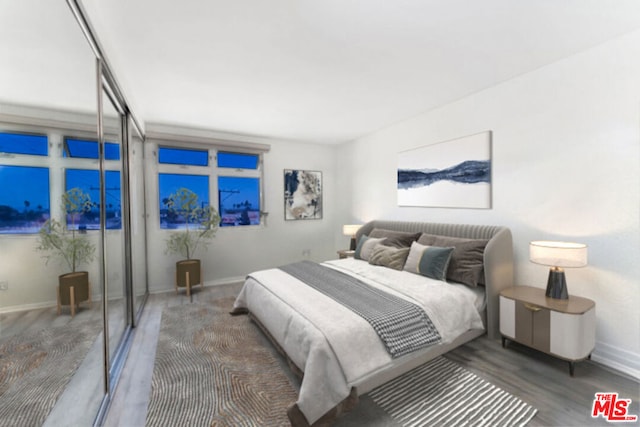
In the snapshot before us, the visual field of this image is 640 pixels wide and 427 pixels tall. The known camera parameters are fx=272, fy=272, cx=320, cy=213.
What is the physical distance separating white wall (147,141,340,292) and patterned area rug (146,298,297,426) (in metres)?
1.41

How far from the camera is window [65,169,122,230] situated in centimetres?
146

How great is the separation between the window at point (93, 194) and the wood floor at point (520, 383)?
1.17 meters

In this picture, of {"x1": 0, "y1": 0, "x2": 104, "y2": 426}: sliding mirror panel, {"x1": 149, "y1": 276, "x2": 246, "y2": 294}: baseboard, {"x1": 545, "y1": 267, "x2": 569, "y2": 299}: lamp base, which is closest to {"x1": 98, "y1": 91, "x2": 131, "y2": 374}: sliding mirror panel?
{"x1": 0, "y1": 0, "x2": 104, "y2": 426}: sliding mirror panel

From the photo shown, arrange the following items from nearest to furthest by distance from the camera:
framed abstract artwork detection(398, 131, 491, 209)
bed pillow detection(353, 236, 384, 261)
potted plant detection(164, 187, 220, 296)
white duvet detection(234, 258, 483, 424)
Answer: white duvet detection(234, 258, 483, 424) < framed abstract artwork detection(398, 131, 491, 209) < bed pillow detection(353, 236, 384, 261) < potted plant detection(164, 187, 220, 296)

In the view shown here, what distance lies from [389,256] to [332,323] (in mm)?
1582

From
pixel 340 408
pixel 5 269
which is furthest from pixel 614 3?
pixel 5 269

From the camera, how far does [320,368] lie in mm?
1616

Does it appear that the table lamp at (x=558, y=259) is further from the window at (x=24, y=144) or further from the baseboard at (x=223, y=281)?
the baseboard at (x=223, y=281)

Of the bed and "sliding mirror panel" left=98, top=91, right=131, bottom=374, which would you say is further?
"sliding mirror panel" left=98, top=91, right=131, bottom=374

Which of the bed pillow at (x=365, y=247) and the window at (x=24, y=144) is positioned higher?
the window at (x=24, y=144)

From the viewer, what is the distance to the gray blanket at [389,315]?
72.7 inches

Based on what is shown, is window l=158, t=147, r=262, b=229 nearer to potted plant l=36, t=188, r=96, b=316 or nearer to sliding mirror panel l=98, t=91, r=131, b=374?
sliding mirror panel l=98, t=91, r=131, b=374

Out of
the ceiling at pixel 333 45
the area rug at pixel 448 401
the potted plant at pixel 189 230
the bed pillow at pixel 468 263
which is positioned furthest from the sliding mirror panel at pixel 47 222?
the bed pillow at pixel 468 263

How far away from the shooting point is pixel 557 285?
7.29 ft
